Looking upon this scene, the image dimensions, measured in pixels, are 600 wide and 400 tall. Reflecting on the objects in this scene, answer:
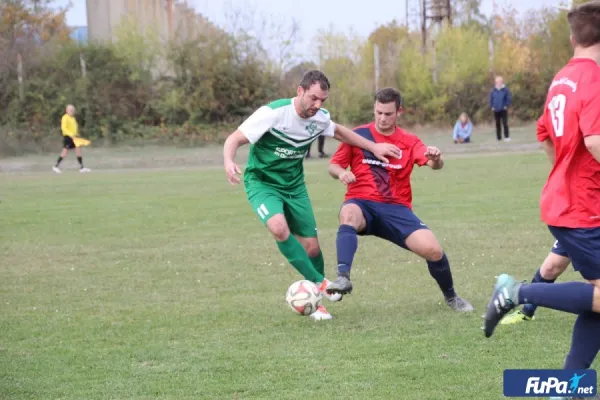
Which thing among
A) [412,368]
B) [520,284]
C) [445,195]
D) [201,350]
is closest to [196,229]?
[445,195]

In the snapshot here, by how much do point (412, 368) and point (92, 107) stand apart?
34.8m

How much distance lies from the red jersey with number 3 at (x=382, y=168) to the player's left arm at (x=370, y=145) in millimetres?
93

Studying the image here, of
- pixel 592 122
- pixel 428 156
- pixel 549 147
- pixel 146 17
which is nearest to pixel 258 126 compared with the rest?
pixel 428 156

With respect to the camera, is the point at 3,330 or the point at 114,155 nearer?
the point at 3,330

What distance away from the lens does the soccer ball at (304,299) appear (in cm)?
652

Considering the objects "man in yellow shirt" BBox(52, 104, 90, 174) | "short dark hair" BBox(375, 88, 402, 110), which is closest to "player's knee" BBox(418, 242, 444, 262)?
"short dark hair" BBox(375, 88, 402, 110)

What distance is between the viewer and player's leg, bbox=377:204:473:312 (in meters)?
6.76

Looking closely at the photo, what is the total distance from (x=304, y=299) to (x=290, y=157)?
121cm

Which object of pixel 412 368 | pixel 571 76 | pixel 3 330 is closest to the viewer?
pixel 571 76

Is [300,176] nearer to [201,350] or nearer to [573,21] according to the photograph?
[201,350]

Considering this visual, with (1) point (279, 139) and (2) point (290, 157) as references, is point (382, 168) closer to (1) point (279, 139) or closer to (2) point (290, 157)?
(2) point (290, 157)

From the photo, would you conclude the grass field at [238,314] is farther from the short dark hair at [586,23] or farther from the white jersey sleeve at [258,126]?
the short dark hair at [586,23]

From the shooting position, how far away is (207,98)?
126ft

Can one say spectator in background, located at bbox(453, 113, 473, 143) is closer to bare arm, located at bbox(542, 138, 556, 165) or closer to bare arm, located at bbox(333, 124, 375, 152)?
bare arm, located at bbox(333, 124, 375, 152)
